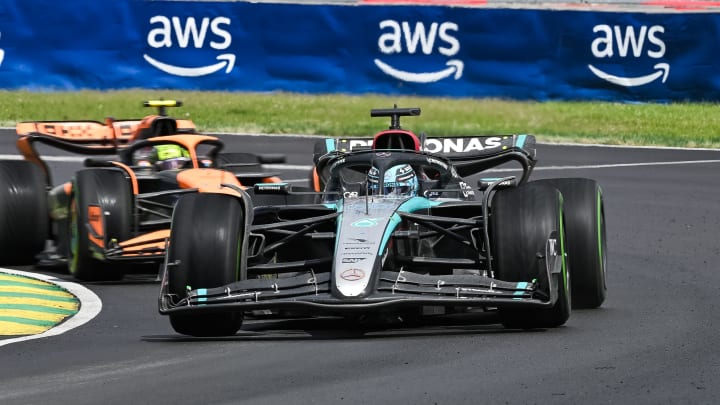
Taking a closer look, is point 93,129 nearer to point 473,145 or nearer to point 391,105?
point 473,145

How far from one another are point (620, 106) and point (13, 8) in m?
10.8

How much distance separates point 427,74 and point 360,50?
128cm

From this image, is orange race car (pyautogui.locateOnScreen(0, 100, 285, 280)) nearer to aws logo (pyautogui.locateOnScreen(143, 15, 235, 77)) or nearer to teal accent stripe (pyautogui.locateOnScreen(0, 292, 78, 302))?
teal accent stripe (pyautogui.locateOnScreen(0, 292, 78, 302))

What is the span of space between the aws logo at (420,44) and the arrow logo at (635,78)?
238 centimetres

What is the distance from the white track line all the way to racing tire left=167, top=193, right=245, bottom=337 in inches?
34.5

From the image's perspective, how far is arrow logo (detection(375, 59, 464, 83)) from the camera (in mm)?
28234

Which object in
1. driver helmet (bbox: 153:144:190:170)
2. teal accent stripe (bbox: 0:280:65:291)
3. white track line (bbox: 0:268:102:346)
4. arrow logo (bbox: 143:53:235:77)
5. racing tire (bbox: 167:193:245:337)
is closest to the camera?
racing tire (bbox: 167:193:245:337)

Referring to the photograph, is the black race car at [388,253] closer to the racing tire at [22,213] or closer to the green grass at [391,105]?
the racing tire at [22,213]

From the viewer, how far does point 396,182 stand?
37.9 ft

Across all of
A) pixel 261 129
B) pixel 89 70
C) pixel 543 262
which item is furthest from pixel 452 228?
pixel 89 70

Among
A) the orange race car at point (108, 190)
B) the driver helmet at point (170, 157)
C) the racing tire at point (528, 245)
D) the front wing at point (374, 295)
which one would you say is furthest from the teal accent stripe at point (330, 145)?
the front wing at point (374, 295)

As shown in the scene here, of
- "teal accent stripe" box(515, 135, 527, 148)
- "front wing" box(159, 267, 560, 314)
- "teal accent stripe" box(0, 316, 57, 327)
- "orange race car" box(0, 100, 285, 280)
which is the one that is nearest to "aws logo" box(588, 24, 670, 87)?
"orange race car" box(0, 100, 285, 280)

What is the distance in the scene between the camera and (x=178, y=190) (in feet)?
45.4

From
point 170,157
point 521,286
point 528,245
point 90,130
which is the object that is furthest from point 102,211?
point 521,286
